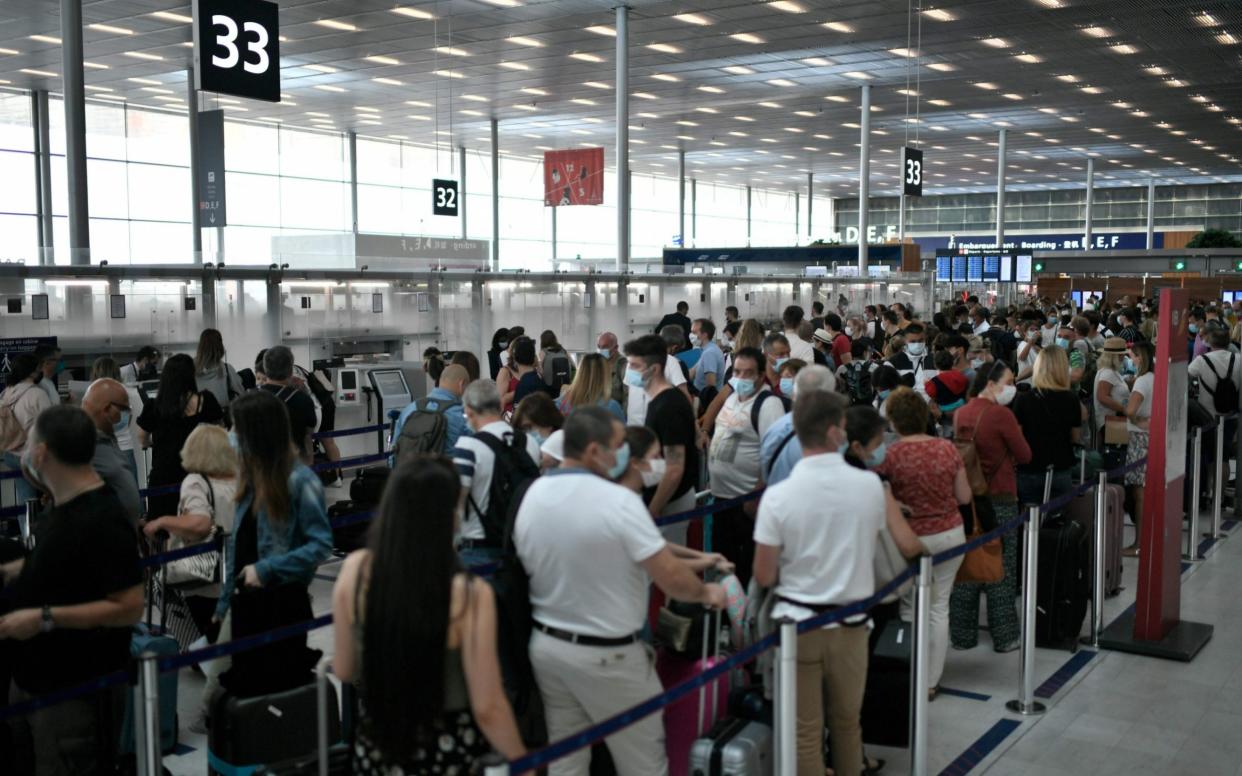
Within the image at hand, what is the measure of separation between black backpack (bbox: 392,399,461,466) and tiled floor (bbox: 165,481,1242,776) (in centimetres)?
145

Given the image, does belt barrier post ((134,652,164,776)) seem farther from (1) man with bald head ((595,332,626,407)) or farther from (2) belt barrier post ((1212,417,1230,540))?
(2) belt barrier post ((1212,417,1230,540))

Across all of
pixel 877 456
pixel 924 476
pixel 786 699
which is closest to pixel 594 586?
pixel 786 699

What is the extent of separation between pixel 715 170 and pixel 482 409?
138ft

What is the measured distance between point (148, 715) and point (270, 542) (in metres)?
1.00

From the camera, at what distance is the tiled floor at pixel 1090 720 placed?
205 inches

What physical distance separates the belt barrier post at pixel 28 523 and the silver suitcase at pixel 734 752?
396cm

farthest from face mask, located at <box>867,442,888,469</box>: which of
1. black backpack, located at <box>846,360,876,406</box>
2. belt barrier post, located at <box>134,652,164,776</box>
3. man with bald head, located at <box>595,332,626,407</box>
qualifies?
black backpack, located at <box>846,360,876,406</box>

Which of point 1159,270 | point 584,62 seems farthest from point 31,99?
point 1159,270

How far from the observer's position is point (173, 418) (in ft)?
23.4

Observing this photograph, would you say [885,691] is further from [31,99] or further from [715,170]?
[715,170]

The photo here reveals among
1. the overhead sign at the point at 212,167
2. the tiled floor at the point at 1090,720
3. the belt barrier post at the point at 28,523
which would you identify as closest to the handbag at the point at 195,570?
the tiled floor at the point at 1090,720

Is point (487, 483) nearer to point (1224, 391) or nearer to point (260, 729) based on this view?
point (260, 729)

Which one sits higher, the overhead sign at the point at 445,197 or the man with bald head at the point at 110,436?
the overhead sign at the point at 445,197

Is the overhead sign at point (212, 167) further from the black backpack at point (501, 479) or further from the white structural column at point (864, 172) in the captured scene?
the black backpack at point (501, 479)
